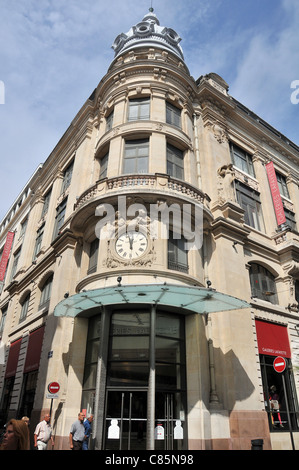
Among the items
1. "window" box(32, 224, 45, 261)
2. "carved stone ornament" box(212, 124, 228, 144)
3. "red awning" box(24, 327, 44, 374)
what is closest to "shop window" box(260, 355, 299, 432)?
"red awning" box(24, 327, 44, 374)

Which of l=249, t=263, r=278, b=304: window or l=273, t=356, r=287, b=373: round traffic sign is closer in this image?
l=273, t=356, r=287, b=373: round traffic sign

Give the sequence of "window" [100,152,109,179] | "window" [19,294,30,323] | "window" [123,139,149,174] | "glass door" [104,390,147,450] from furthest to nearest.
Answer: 1. "window" [19,294,30,323]
2. "window" [100,152,109,179]
3. "window" [123,139,149,174]
4. "glass door" [104,390,147,450]

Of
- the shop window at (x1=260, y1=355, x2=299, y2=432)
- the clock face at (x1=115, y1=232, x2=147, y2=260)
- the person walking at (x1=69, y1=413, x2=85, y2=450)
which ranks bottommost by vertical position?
the person walking at (x1=69, y1=413, x2=85, y2=450)

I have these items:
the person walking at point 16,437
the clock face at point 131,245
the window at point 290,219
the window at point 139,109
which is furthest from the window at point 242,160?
the person walking at point 16,437

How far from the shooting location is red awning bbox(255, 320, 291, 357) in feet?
54.0

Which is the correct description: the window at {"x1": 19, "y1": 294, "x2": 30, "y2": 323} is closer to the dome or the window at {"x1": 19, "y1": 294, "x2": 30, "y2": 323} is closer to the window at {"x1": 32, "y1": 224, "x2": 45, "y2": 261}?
the window at {"x1": 32, "y1": 224, "x2": 45, "y2": 261}

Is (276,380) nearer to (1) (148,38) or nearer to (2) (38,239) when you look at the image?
(2) (38,239)

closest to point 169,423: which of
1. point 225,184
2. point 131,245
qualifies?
point 131,245

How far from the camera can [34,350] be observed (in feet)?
63.8

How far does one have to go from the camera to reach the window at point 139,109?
19734 mm

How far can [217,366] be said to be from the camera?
14.4 m

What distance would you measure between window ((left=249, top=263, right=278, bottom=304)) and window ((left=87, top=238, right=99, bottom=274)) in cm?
868
